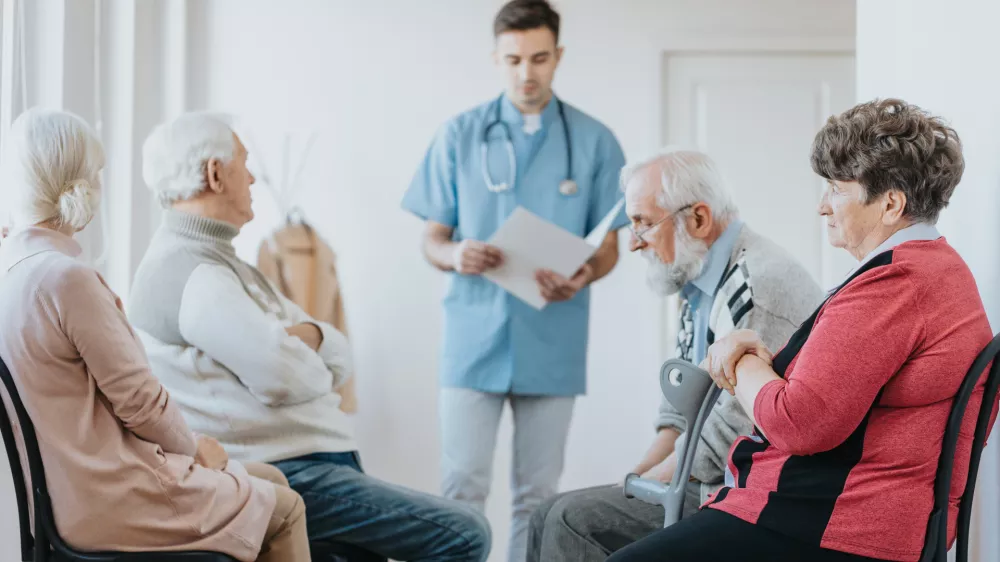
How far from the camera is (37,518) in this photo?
1433 millimetres

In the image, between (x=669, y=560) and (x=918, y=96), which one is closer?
(x=669, y=560)

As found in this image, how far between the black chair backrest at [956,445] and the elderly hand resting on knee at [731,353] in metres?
0.24

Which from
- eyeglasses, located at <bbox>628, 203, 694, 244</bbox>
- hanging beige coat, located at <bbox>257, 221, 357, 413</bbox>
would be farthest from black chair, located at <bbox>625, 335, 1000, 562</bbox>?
hanging beige coat, located at <bbox>257, 221, 357, 413</bbox>

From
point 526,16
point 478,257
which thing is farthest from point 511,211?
point 526,16

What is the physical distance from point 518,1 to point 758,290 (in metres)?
1.48

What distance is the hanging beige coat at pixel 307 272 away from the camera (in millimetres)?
3502

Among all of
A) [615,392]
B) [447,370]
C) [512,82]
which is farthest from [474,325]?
[615,392]

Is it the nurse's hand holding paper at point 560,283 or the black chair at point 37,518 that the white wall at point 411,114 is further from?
the black chair at point 37,518

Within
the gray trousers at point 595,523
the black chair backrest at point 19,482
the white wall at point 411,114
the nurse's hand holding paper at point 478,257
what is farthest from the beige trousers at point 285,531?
the white wall at point 411,114

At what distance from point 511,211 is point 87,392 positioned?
5.24ft

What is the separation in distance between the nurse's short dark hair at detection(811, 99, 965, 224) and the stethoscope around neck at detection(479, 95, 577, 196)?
60.7 inches

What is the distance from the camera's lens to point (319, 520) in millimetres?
1832

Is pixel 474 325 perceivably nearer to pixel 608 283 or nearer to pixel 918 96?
pixel 608 283

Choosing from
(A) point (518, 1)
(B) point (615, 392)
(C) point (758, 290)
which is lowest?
(B) point (615, 392)
